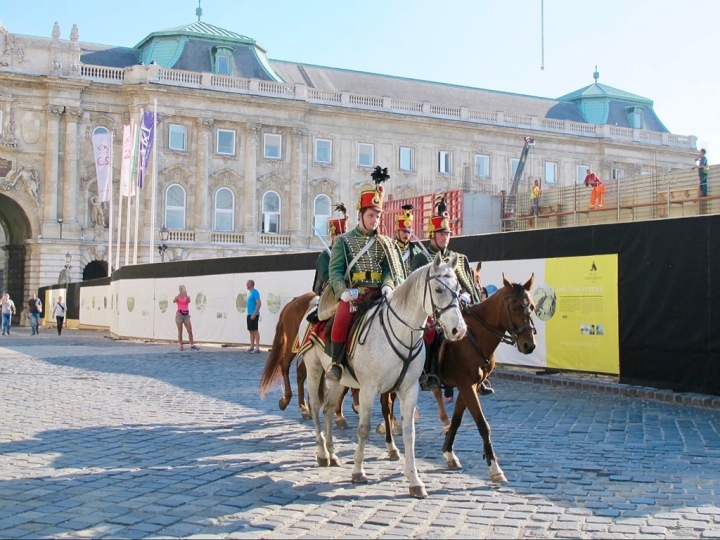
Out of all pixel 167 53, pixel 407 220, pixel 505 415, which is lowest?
pixel 505 415

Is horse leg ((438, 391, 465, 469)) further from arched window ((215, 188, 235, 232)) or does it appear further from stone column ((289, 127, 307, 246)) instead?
stone column ((289, 127, 307, 246))

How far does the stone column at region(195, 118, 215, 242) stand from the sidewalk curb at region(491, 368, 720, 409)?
40.6 metres

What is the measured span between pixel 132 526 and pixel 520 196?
34.5m

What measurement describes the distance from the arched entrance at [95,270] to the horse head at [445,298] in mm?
51029

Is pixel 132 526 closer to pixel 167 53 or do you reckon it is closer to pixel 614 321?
pixel 614 321

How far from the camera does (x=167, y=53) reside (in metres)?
58.7

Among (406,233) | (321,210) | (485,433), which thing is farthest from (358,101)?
(485,433)

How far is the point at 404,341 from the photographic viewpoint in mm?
7551

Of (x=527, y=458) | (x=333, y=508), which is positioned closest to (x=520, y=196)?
(x=527, y=458)

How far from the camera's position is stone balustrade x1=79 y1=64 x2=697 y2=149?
55.2 m

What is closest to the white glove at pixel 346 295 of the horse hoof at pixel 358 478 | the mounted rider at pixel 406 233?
the horse hoof at pixel 358 478

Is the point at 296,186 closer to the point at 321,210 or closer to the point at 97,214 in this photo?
the point at 321,210

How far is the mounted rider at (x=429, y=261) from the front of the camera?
350 inches

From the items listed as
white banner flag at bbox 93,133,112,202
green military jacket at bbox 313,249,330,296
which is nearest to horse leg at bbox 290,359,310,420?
green military jacket at bbox 313,249,330,296
